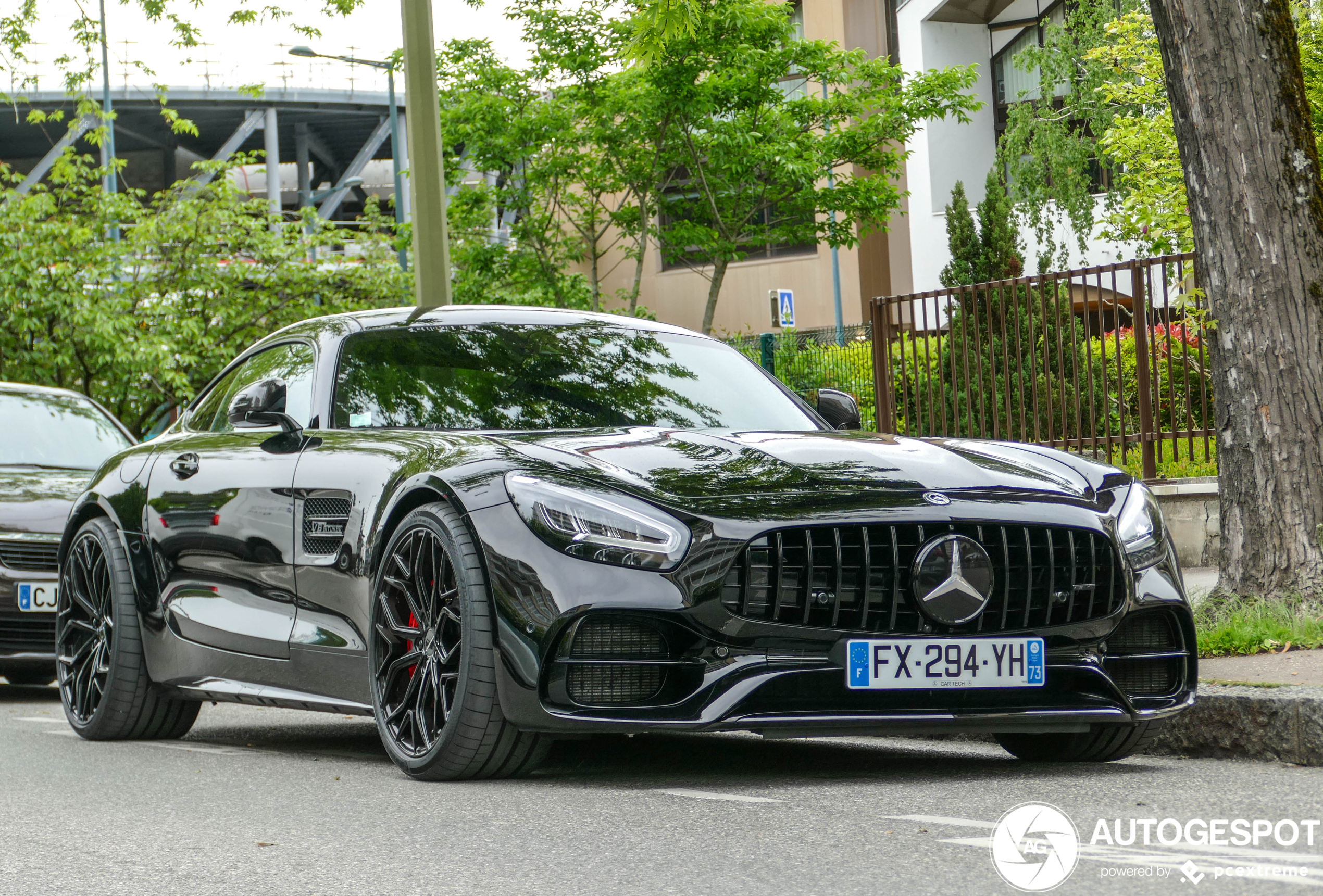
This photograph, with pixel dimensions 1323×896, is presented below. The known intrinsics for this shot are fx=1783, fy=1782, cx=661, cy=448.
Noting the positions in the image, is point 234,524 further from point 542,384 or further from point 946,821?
point 946,821

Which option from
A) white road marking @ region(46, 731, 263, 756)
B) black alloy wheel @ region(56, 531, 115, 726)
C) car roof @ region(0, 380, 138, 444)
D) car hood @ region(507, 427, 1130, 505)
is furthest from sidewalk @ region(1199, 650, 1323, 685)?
car roof @ region(0, 380, 138, 444)

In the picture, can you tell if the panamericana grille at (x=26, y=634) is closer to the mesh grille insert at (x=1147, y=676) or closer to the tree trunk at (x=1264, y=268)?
the tree trunk at (x=1264, y=268)

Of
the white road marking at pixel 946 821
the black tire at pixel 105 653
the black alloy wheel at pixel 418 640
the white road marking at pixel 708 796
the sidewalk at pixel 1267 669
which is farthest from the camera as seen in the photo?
the black tire at pixel 105 653

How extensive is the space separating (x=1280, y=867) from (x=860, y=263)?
3393 centimetres

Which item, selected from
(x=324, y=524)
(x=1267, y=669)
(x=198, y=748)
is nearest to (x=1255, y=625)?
(x=1267, y=669)

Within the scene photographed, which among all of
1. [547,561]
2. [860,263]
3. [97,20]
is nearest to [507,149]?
[97,20]

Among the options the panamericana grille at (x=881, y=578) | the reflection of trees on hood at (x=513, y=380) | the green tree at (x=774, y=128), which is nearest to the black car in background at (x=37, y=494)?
the reflection of trees on hood at (x=513, y=380)

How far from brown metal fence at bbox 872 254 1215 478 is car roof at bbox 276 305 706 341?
5257 mm

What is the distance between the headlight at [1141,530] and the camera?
16.8 feet

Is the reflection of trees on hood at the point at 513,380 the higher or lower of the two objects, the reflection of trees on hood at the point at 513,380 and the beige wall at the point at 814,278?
the lower

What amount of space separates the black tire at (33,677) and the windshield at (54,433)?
1.34 metres

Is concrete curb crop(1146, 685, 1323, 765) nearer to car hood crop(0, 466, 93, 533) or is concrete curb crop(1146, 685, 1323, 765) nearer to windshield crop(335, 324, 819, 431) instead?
windshield crop(335, 324, 819, 431)

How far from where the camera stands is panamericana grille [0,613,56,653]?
945 centimetres

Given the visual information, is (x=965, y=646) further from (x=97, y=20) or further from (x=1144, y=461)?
(x=97, y=20)
